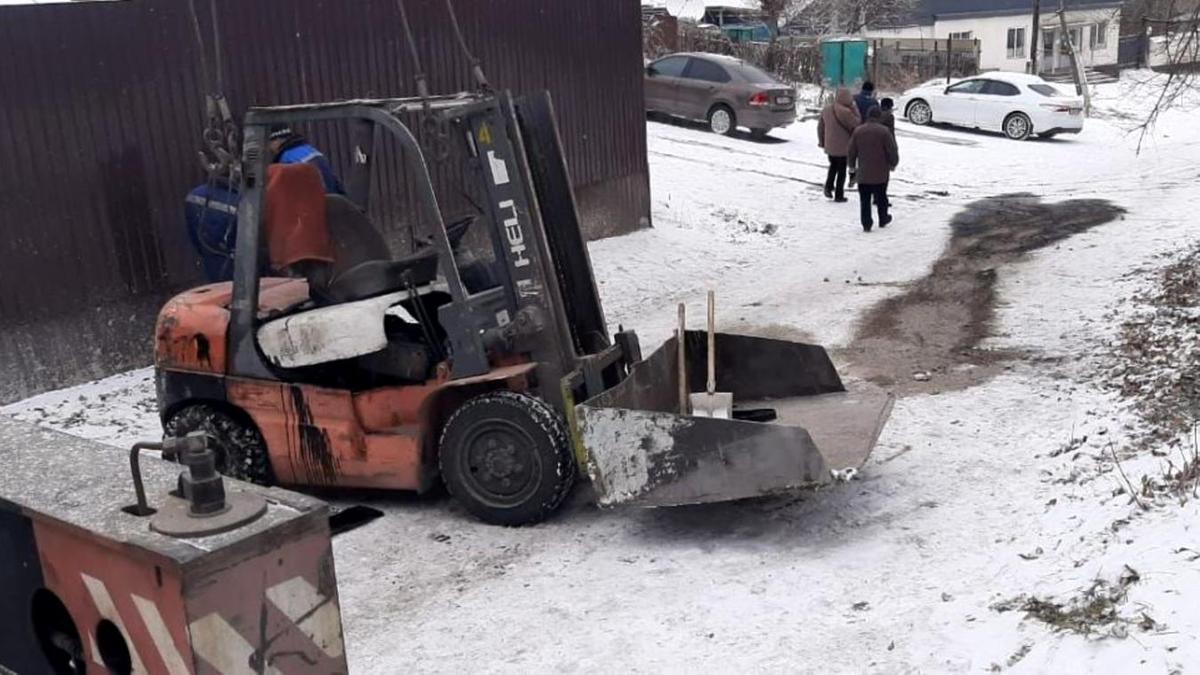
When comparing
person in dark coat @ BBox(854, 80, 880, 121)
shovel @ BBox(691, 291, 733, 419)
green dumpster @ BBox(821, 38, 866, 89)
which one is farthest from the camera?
green dumpster @ BBox(821, 38, 866, 89)

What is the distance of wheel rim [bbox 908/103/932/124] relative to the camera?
25672 mm

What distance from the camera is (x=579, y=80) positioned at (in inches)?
532

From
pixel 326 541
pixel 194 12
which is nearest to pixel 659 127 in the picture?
pixel 194 12

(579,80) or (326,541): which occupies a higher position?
(579,80)

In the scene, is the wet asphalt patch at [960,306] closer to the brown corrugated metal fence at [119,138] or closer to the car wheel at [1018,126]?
the brown corrugated metal fence at [119,138]

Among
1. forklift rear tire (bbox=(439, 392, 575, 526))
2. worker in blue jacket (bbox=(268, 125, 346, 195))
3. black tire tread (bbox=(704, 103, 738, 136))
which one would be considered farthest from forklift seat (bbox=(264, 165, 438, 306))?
black tire tread (bbox=(704, 103, 738, 136))

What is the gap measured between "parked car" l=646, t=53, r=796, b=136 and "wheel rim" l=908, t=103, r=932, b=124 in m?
5.39

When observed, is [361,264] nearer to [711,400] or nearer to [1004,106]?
[711,400]

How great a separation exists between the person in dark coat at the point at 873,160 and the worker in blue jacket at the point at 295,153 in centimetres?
867

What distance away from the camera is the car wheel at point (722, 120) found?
70.1ft

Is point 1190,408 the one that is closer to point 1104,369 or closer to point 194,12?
point 1104,369

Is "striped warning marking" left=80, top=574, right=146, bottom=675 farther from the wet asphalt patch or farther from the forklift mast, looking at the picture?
the wet asphalt patch

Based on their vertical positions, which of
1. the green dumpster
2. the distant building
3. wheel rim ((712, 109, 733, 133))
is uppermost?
the distant building

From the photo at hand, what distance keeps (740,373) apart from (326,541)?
416 centimetres
